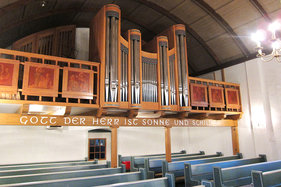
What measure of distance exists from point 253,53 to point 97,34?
5.61m

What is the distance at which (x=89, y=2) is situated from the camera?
812 cm

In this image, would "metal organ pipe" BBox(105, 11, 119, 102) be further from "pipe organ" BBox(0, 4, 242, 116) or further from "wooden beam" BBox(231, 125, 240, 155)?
"wooden beam" BBox(231, 125, 240, 155)

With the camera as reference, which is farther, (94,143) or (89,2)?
(94,143)

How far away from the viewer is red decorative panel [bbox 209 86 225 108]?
8141mm

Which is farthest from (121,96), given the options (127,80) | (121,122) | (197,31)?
(197,31)

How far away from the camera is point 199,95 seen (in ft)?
25.7

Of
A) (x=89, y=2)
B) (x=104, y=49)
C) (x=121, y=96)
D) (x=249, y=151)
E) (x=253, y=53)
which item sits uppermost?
(x=89, y=2)

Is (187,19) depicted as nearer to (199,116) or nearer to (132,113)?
(199,116)

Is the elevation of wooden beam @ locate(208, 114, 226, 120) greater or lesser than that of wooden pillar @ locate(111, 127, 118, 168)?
greater

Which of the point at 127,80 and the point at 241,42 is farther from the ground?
the point at 241,42

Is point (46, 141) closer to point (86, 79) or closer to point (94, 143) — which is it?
point (94, 143)

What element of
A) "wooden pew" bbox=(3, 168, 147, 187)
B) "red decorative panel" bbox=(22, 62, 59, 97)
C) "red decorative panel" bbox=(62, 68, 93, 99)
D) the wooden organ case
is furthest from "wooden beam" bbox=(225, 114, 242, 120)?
"red decorative panel" bbox=(22, 62, 59, 97)

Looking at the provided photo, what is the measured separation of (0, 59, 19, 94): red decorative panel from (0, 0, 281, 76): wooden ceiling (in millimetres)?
2079

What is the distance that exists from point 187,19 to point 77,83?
5.19 metres
